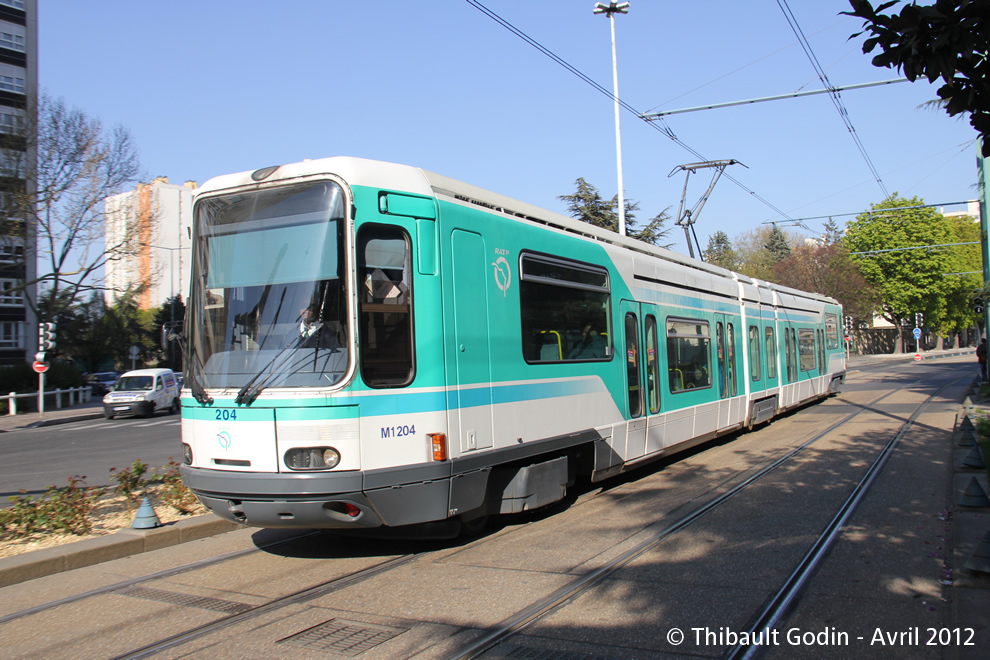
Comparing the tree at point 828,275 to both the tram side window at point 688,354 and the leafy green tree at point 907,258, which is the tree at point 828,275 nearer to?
the leafy green tree at point 907,258

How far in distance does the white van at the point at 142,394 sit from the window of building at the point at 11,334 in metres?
21.2

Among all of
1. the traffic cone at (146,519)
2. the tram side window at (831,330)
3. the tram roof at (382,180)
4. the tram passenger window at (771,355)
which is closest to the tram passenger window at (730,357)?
the tram passenger window at (771,355)

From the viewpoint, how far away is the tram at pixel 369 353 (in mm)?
5691

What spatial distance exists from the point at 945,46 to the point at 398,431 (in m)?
4.30

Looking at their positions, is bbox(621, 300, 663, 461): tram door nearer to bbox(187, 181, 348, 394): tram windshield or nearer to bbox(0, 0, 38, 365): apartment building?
bbox(187, 181, 348, 394): tram windshield

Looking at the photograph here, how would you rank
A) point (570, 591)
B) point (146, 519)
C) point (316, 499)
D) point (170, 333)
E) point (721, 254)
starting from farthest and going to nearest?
point (721, 254)
point (146, 519)
point (170, 333)
point (316, 499)
point (570, 591)

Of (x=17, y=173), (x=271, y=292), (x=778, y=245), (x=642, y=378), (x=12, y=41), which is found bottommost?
(x=642, y=378)

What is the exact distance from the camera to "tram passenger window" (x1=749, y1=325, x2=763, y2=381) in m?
15.0

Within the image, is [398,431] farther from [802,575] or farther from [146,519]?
[802,575]

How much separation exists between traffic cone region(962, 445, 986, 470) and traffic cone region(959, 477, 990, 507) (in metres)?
2.43

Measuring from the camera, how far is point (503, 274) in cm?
701

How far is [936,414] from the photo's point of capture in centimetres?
1809

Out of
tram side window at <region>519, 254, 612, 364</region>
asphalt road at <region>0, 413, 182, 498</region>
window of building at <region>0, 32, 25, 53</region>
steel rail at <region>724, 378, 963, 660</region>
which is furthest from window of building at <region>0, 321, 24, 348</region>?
steel rail at <region>724, 378, 963, 660</region>

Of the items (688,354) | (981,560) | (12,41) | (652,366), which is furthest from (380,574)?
(12,41)
